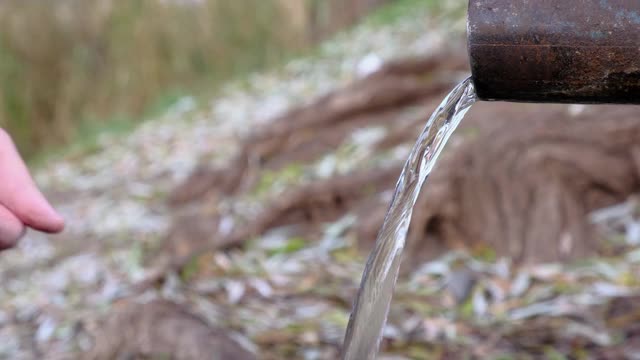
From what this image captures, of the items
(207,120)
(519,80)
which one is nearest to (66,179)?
(207,120)

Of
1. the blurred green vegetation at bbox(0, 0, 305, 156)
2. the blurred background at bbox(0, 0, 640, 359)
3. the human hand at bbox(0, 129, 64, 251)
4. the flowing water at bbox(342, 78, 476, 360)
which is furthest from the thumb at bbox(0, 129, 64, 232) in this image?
the blurred green vegetation at bbox(0, 0, 305, 156)

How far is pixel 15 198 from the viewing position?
1.37 meters

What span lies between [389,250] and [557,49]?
23.0 inches

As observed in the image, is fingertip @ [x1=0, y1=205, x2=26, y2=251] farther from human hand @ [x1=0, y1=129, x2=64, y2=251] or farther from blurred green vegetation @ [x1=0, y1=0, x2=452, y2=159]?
blurred green vegetation @ [x1=0, y1=0, x2=452, y2=159]

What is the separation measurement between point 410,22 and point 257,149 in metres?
3.25

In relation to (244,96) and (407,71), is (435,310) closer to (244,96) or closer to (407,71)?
(407,71)

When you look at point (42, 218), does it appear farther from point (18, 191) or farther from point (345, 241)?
point (345, 241)

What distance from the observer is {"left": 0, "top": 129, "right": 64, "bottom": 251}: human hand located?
136 cm

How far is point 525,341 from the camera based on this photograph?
2246mm

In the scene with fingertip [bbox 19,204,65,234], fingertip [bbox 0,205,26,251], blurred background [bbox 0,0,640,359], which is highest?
blurred background [bbox 0,0,640,359]

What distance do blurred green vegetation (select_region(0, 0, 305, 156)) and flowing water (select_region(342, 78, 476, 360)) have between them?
610 centimetres

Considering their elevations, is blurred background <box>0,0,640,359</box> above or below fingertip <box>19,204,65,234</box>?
above

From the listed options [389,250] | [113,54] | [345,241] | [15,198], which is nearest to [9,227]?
→ [15,198]

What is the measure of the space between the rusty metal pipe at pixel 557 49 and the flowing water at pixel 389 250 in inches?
12.7
